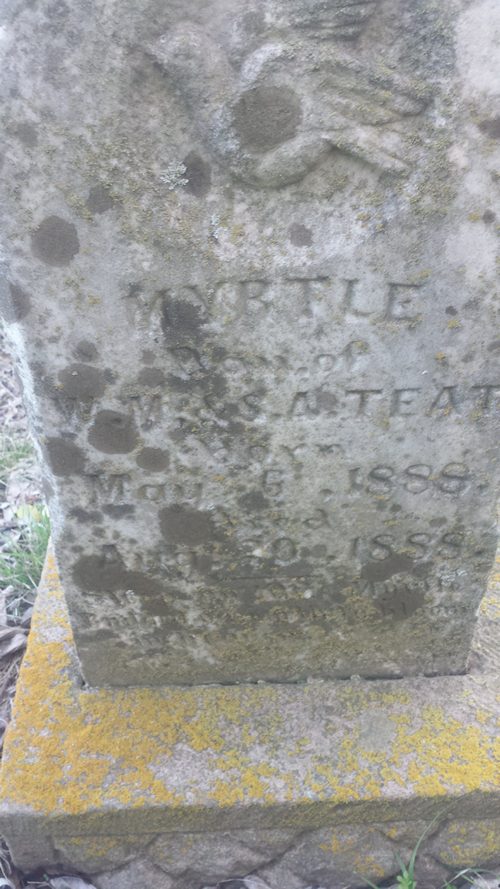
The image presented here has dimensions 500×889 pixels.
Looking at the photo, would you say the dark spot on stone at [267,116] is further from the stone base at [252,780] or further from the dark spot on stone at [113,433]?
the stone base at [252,780]

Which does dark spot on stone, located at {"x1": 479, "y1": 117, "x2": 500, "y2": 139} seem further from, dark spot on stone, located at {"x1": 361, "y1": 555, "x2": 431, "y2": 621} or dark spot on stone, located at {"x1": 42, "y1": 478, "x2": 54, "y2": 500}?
dark spot on stone, located at {"x1": 42, "y1": 478, "x2": 54, "y2": 500}

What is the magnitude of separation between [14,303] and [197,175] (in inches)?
15.9

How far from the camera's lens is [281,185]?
1.16 meters

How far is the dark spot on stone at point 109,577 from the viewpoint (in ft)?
5.14

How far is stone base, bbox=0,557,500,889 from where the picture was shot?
1.54m

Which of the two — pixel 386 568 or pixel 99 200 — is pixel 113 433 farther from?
pixel 386 568

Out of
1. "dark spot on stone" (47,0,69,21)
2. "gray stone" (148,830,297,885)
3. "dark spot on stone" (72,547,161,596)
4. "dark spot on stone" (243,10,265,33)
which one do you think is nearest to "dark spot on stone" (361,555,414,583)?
"dark spot on stone" (72,547,161,596)

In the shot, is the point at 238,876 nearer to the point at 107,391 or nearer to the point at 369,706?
the point at 369,706

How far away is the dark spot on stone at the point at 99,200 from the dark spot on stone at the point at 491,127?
0.63m

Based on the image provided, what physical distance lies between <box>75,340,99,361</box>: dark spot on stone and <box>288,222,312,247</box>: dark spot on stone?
0.43m

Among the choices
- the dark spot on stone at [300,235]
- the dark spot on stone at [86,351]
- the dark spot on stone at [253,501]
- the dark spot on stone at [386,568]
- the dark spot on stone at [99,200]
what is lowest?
the dark spot on stone at [386,568]

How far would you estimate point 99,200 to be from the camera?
3.78 feet

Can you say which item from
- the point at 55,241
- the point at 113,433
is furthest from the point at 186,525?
the point at 55,241

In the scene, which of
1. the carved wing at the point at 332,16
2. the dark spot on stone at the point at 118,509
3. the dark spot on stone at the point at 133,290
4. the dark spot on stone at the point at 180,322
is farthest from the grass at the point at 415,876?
the carved wing at the point at 332,16
